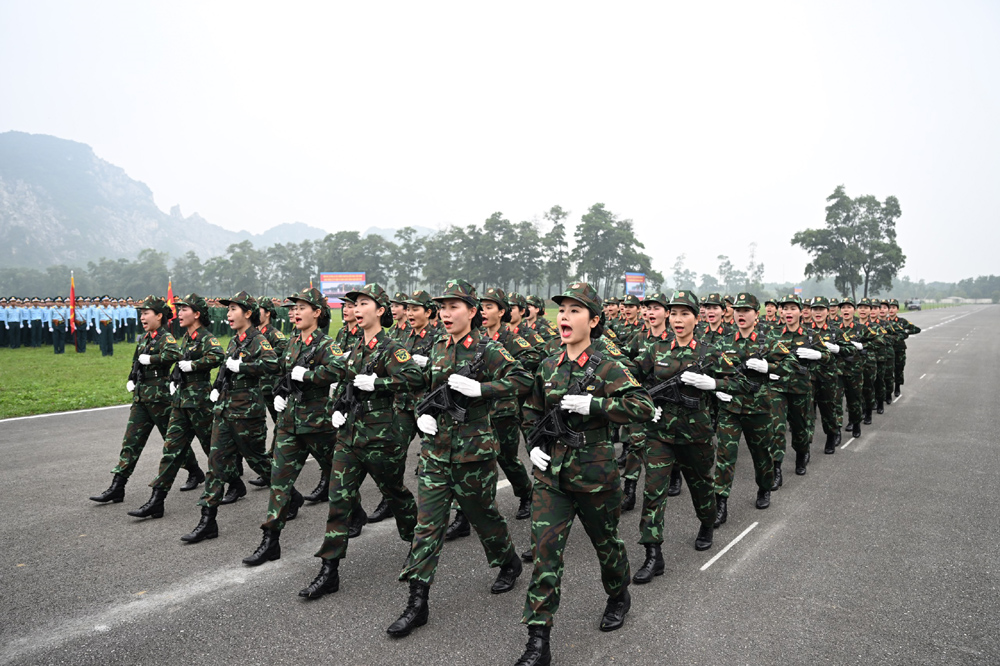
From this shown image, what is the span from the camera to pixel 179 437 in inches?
250

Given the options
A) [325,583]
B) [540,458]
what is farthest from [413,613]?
[540,458]

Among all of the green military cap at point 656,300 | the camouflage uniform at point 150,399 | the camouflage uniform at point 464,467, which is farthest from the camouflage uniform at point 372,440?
the camouflage uniform at point 150,399

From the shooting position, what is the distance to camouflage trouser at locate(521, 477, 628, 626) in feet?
12.2

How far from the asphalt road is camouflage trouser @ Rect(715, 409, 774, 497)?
418 millimetres

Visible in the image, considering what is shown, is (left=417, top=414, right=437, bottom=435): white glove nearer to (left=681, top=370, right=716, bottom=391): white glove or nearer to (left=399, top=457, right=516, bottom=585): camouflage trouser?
(left=399, top=457, right=516, bottom=585): camouflage trouser

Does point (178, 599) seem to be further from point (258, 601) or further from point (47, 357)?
point (47, 357)

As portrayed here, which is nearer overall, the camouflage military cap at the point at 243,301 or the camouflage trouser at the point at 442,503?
the camouflage trouser at the point at 442,503

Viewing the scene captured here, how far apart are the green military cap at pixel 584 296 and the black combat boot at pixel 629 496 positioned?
130 inches

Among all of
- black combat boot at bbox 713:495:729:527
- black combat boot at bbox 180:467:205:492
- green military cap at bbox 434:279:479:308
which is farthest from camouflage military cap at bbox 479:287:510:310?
black combat boot at bbox 180:467:205:492

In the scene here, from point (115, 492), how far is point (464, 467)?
4.62 metres

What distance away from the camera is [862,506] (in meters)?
6.80

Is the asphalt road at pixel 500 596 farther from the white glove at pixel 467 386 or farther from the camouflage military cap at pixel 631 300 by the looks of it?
the camouflage military cap at pixel 631 300

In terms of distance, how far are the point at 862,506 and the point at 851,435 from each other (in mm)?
4460

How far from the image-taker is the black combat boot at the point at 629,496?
22.1ft
